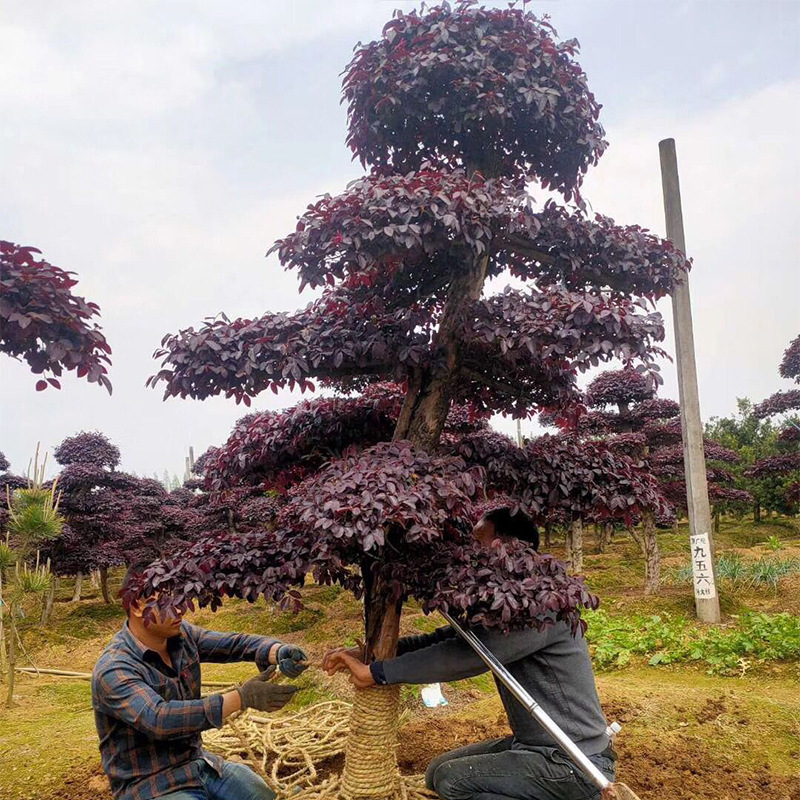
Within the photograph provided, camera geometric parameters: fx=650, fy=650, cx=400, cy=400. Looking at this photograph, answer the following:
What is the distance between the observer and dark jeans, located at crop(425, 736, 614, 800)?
2.55 m

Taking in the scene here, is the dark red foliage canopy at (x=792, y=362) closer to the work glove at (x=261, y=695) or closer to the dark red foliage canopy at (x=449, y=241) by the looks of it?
the dark red foliage canopy at (x=449, y=241)

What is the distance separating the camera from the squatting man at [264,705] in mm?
2365

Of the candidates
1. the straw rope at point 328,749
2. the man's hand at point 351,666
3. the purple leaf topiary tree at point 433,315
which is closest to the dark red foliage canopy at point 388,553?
the purple leaf topiary tree at point 433,315

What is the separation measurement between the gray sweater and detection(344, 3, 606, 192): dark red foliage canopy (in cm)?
206

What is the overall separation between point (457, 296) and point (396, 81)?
1022 millimetres

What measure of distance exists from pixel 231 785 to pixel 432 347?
2087mm

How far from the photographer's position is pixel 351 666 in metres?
2.90

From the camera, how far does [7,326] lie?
212cm

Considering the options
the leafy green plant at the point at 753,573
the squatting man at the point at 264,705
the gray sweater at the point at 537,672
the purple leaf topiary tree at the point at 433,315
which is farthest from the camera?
the leafy green plant at the point at 753,573

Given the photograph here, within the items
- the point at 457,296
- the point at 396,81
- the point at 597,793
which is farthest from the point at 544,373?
the point at 597,793

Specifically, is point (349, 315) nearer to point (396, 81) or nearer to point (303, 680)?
point (396, 81)

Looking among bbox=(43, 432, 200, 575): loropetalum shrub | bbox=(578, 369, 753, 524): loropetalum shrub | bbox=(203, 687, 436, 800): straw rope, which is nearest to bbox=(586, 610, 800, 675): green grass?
bbox=(578, 369, 753, 524): loropetalum shrub

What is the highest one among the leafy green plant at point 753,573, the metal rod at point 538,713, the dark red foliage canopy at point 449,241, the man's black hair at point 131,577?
the dark red foliage canopy at point 449,241

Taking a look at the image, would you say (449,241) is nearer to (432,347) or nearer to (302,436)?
(432,347)
